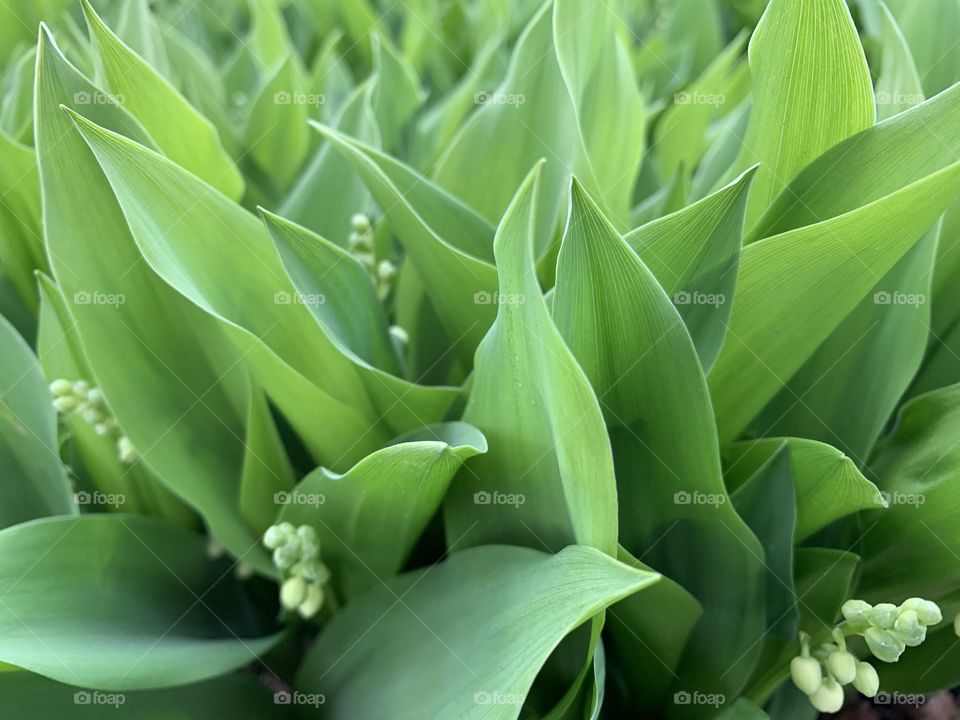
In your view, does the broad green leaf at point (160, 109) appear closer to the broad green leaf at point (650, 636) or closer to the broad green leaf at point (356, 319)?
the broad green leaf at point (356, 319)

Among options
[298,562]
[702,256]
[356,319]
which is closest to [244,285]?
[356,319]

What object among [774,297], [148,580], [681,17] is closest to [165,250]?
[148,580]

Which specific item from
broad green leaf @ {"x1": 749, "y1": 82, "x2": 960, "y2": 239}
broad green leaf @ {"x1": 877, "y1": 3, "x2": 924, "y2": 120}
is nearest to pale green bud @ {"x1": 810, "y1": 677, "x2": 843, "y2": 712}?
broad green leaf @ {"x1": 749, "y1": 82, "x2": 960, "y2": 239}

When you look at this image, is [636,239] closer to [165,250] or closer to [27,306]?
[165,250]

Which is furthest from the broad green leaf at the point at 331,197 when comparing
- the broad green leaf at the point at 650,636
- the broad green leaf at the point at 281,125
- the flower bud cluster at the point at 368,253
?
the broad green leaf at the point at 650,636

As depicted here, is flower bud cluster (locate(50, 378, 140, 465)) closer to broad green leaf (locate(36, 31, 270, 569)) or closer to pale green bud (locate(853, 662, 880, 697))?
broad green leaf (locate(36, 31, 270, 569))
